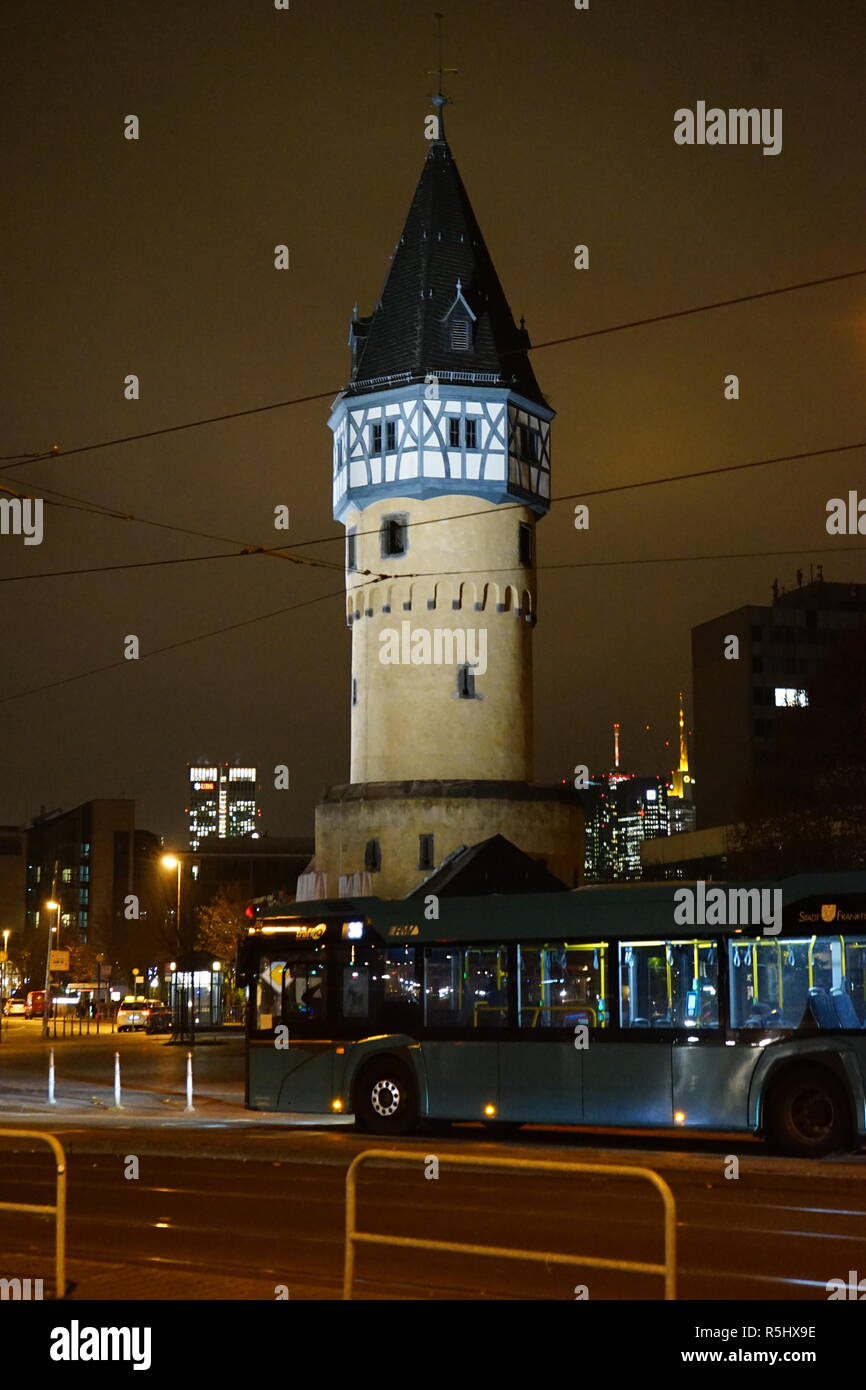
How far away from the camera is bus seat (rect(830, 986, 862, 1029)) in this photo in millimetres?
20703

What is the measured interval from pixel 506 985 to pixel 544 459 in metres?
33.6

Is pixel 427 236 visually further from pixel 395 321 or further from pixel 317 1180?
pixel 317 1180

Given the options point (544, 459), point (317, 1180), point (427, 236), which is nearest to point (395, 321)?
point (427, 236)

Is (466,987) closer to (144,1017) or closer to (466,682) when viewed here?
(466,682)

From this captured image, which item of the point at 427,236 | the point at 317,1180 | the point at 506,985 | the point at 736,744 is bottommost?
the point at 317,1180

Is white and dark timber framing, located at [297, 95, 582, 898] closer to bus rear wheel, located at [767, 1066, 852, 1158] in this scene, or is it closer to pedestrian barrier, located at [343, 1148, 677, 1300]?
bus rear wheel, located at [767, 1066, 852, 1158]

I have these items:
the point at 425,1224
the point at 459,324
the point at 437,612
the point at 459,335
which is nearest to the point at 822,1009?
the point at 425,1224

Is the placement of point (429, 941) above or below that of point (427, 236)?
below

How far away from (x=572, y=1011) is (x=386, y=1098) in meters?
3.29

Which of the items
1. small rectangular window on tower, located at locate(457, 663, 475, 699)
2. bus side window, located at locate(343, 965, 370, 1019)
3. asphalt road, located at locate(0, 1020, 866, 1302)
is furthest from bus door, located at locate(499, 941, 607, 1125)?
small rectangular window on tower, located at locate(457, 663, 475, 699)

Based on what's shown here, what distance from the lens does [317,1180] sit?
18047mm
